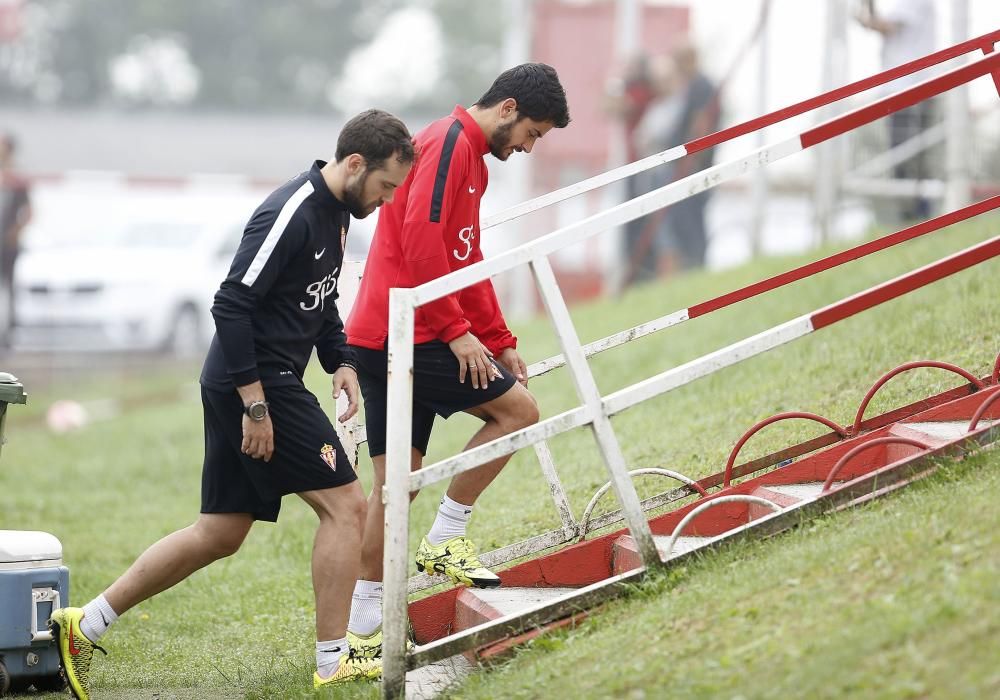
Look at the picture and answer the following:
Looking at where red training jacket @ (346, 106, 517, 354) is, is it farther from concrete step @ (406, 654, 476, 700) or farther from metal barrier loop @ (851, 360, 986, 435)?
metal barrier loop @ (851, 360, 986, 435)

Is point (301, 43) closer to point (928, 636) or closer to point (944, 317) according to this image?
point (944, 317)

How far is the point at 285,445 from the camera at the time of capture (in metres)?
4.43

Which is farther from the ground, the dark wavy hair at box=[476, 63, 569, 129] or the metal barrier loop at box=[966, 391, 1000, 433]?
the dark wavy hair at box=[476, 63, 569, 129]

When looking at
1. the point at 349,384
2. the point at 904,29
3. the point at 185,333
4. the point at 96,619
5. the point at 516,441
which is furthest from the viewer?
the point at 185,333

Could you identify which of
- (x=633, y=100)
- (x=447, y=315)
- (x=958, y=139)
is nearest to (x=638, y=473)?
(x=447, y=315)

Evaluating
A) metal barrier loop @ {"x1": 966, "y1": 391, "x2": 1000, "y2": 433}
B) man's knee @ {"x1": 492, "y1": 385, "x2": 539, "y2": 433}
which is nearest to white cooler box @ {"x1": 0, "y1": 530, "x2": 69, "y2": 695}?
man's knee @ {"x1": 492, "y1": 385, "x2": 539, "y2": 433}

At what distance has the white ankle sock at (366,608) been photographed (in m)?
4.86

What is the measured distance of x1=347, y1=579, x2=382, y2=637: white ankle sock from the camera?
4859 mm

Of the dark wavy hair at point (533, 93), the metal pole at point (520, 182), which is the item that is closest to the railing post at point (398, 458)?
the dark wavy hair at point (533, 93)

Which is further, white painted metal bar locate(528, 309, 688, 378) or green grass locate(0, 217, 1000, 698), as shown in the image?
white painted metal bar locate(528, 309, 688, 378)

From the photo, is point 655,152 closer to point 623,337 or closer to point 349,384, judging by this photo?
point 623,337

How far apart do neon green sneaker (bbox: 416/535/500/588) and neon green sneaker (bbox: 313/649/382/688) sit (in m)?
0.43

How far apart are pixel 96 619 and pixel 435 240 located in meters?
1.77

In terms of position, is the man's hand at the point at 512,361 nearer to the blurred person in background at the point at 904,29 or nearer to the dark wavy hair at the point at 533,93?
the dark wavy hair at the point at 533,93
